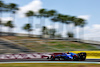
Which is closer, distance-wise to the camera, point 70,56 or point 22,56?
point 70,56

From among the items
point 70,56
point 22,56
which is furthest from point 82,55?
point 22,56

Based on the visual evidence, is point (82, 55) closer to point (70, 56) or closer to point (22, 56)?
point (70, 56)

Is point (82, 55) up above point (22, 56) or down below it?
above

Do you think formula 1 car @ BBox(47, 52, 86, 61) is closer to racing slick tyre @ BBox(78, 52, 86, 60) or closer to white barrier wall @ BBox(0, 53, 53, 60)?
racing slick tyre @ BBox(78, 52, 86, 60)

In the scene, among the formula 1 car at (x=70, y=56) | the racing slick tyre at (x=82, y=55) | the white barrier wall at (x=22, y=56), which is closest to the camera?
the formula 1 car at (x=70, y=56)

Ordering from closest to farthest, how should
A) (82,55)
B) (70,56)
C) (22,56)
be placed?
(70,56) < (82,55) < (22,56)

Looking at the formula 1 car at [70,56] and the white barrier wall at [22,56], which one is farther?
the white barrier wall at [22,56]

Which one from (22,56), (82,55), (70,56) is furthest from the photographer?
(22,56)

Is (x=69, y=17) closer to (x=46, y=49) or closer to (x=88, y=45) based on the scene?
(x=88, y=45)

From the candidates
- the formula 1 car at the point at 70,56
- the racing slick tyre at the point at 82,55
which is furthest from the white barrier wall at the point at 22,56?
the racing slick tyre at the point at 82,55

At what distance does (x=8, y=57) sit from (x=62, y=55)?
6683 mm

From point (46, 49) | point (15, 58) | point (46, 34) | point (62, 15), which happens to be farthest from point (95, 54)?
point (62, 15)

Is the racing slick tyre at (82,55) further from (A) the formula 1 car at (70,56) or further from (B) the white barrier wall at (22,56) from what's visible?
(B) the white barrier wall at (22,56)

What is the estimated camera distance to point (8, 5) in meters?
49.0
